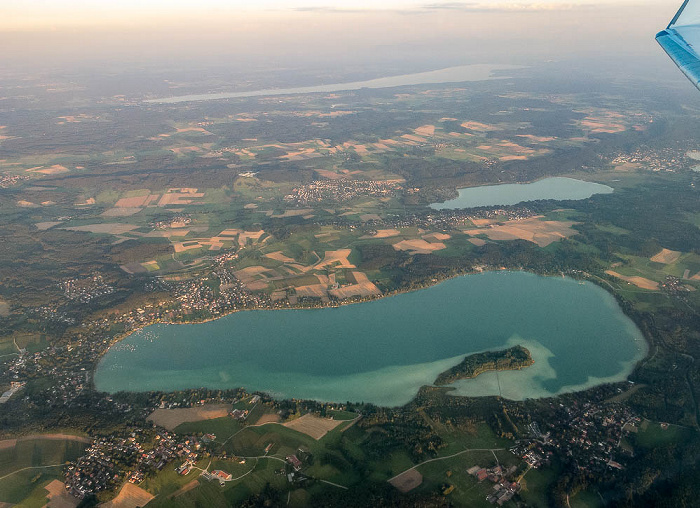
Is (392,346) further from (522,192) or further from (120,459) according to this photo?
(522,192)

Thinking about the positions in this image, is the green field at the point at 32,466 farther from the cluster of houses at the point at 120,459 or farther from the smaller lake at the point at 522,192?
the smaller lake at the point at 522,192

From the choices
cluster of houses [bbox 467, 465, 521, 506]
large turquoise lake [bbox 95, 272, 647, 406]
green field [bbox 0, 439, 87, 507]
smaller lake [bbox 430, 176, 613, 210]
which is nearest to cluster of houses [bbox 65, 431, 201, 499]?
green field [bbox 0, 439, 87, 507]

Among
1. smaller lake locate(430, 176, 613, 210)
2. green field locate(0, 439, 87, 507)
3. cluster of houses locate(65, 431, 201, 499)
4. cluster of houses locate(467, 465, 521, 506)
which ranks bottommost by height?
green field locate(0, 439, 87, 507)

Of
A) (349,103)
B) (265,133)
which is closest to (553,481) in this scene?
(265,133)

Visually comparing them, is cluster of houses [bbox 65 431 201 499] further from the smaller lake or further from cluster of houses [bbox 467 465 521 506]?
the smaller lake

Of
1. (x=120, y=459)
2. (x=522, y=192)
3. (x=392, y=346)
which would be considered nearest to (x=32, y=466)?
(x=120, y=459)

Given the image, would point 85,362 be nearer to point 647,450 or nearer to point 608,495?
point 608,495
